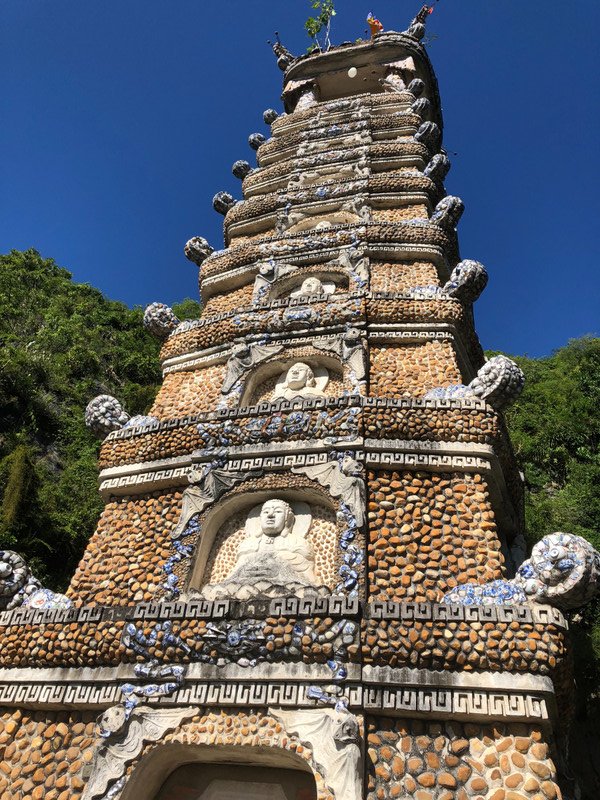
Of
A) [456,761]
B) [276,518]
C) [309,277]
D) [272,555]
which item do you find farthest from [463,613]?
[309,277]

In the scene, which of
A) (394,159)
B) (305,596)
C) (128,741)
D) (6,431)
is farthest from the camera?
(6,431)

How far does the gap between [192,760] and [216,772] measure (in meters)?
0.28

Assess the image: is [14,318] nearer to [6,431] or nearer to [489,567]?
[6,431]

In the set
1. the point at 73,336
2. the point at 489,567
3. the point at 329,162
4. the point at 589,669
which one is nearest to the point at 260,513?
the point at 489,567

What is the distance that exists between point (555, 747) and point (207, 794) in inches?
137

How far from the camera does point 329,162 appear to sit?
15.6m

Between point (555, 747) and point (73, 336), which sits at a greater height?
point (73, 336)

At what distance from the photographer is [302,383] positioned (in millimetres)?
9844

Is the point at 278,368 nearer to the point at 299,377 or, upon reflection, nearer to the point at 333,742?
the point at 299,377

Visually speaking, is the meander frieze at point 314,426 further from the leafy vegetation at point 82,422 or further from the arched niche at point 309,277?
the leafy vegetation at point 82,422

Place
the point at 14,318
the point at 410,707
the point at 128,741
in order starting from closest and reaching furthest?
the point at 410,707 < the point at 128,741 < the point at 14,318

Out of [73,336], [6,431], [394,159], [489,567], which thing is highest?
[73,336]

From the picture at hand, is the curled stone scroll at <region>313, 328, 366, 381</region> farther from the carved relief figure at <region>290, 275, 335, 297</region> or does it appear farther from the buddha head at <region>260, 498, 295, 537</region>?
the buddha head at <region>260, 498, 295, 537</region>

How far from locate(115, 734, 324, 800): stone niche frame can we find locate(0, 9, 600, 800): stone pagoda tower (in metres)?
0.03
